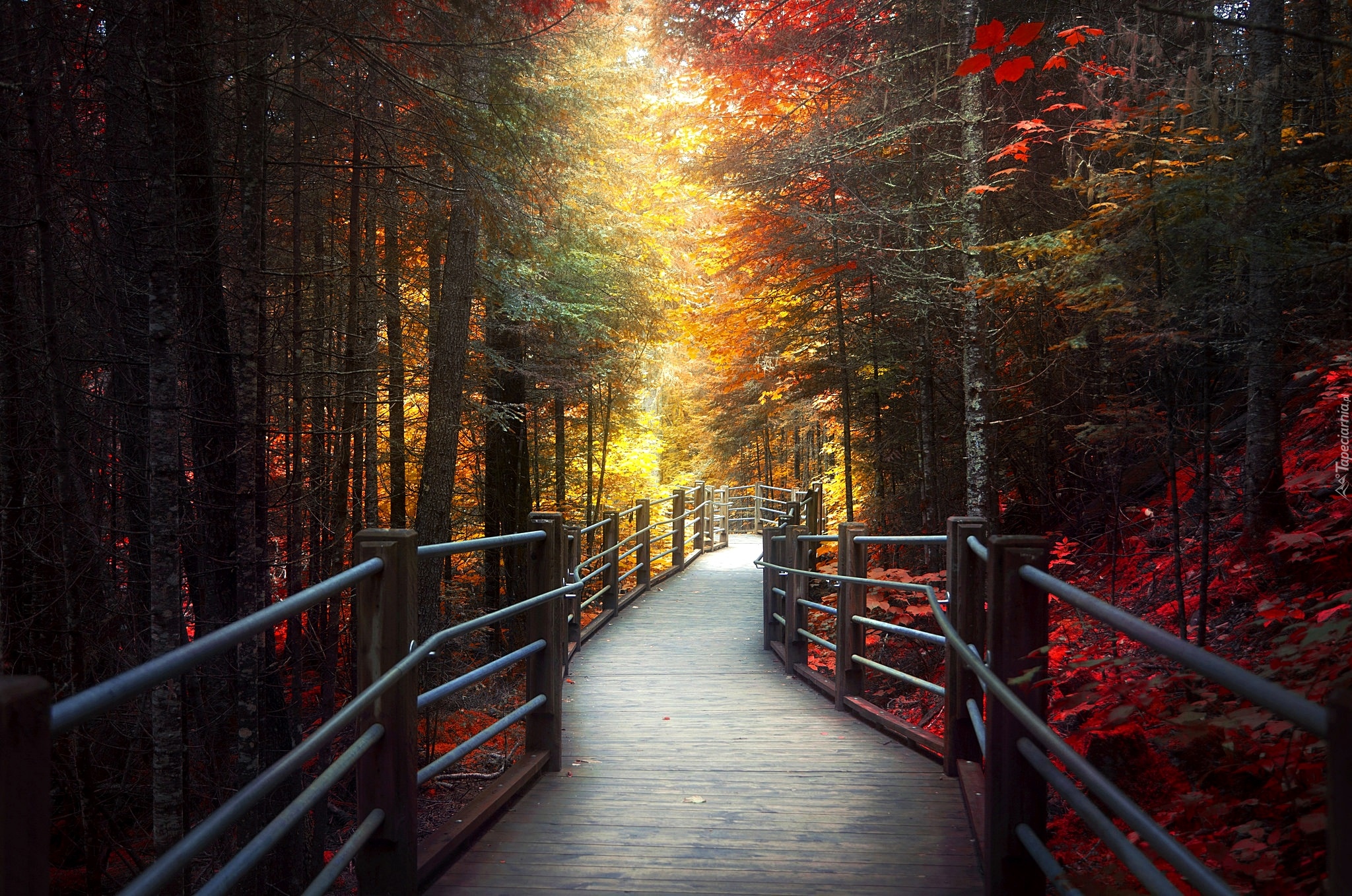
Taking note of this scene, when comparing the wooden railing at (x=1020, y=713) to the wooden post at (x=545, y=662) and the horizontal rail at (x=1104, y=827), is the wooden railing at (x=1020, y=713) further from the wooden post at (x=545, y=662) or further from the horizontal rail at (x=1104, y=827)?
the wooden post at (x=545, y=662)

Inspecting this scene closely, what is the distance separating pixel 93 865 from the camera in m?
6.23

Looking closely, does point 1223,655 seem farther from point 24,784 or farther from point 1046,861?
point 24,784

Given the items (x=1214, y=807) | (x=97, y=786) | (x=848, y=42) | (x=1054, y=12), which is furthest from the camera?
(x=848, y=42)

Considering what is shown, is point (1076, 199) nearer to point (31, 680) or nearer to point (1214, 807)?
point (1214, 807)

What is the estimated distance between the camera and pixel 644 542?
42.7ft

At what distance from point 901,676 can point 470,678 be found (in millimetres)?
2439

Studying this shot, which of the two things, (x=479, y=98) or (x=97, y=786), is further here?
(x=479, y=98)

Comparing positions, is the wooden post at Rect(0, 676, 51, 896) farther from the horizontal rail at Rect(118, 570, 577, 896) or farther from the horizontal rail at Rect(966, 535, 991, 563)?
the horizontal rail at Rect(966, 535, 991, 563)

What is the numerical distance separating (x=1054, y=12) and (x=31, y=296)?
10.1m

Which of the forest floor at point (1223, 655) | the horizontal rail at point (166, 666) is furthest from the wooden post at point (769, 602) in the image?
the horizontal rail at point (166, 666)

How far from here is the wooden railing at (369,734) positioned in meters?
1.21

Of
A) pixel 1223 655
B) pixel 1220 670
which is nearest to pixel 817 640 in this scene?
pixel 1223 655

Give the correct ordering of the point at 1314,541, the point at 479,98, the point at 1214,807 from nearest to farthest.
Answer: the point at 1214,807, the point at 1314,541, the point at 479,98

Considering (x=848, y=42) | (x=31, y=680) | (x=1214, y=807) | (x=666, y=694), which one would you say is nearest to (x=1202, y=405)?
(x=1214, y=807)
